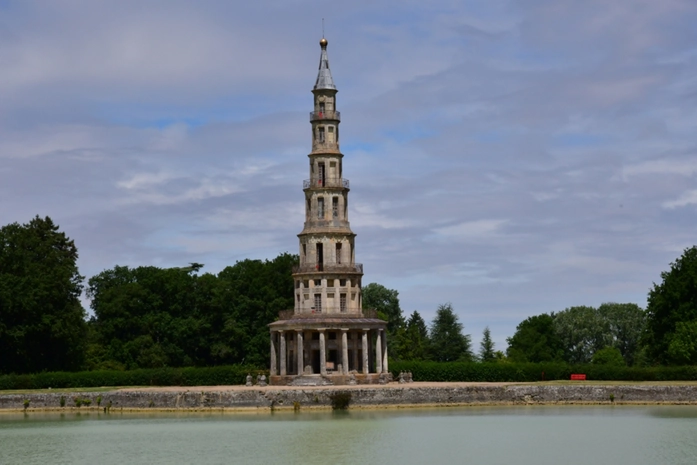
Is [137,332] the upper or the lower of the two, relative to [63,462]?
upper

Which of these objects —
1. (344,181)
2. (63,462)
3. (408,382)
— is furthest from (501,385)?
(63,462)

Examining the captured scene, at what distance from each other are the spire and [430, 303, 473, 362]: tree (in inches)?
1112

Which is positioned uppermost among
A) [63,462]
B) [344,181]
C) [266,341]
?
[344,181]

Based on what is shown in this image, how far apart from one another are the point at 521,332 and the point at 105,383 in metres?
40.4

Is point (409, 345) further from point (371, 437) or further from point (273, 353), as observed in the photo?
point (371, 437)

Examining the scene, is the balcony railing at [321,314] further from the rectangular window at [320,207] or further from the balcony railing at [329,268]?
the rectangular window at [320,207]

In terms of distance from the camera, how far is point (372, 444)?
48844 millimetres

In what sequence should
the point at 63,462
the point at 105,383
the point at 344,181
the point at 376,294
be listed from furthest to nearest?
the point at 376,294
the point at 344,181
the point at 105,383
the point at 63,462

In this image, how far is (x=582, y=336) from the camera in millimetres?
113438

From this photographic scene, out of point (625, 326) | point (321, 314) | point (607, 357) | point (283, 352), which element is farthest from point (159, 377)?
point (625, 326)

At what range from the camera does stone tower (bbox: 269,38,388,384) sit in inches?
3110

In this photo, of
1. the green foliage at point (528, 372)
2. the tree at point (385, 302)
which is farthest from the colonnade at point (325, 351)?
the tree at point (385, 302)

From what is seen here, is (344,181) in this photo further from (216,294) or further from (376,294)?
(376,294)

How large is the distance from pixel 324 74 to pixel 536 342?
3264 centimetres
